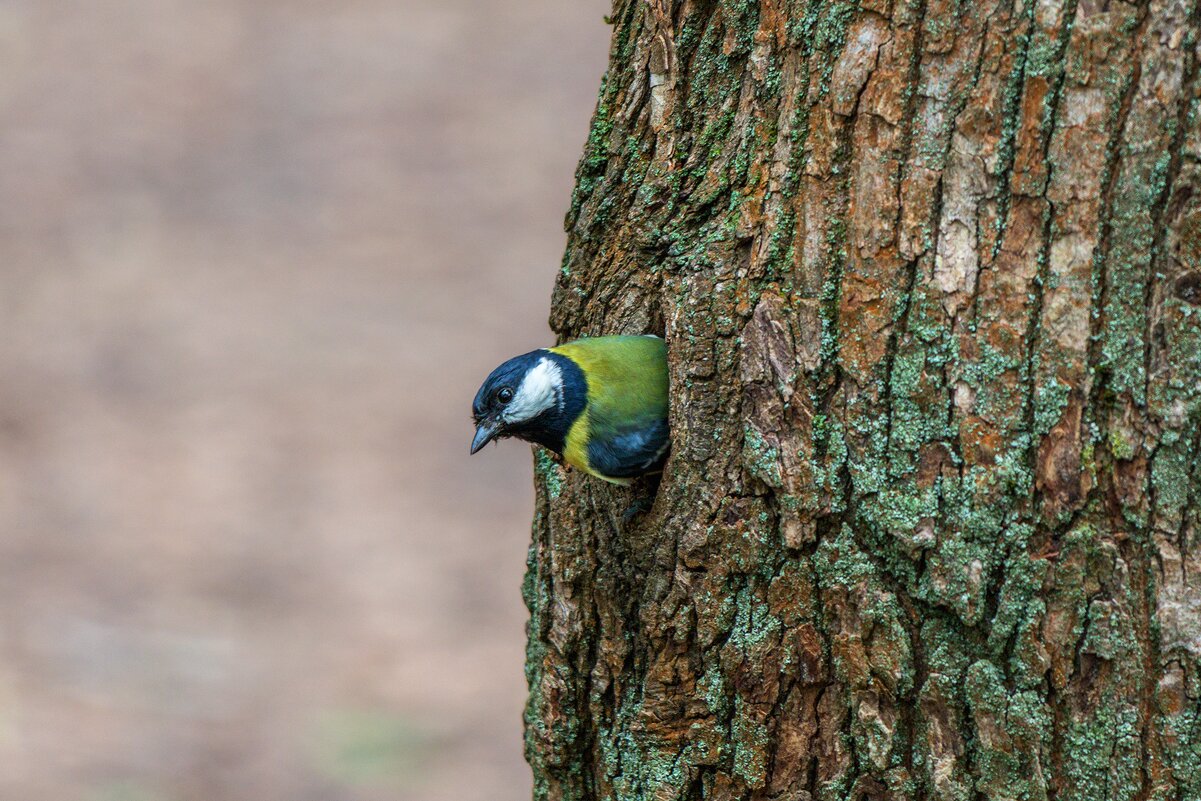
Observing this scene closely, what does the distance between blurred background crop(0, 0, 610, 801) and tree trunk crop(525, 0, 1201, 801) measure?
9.22 ft

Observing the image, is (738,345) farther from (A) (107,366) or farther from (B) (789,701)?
(A) (107,366)

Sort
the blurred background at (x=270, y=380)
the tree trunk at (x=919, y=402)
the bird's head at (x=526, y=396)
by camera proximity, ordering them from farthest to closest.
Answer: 1. the blurred background at (x=270, y=380)
2. the bird's head at (x=526, y=396)
3. the tree trunk at (x=919, y=402)

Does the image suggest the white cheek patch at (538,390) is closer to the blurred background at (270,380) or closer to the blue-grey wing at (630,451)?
the blue-grey wing at (630,451)

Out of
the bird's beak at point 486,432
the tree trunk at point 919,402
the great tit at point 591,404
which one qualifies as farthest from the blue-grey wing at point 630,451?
the bird's beak at point 486,432

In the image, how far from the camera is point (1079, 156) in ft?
6.61

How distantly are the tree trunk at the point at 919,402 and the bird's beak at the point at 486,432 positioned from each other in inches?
29.6

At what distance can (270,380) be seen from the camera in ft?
22.7

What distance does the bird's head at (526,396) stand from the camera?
3293 mm

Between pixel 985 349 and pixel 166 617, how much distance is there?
445 centimetres

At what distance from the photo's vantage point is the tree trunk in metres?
2.02

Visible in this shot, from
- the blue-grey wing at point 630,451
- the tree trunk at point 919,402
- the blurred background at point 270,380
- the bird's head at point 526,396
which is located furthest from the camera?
the blurred background at point 270,380

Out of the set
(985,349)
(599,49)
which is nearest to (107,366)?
(599,49)

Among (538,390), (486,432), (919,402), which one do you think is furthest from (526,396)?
(919,402)

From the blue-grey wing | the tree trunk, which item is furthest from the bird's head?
the tree trunk
